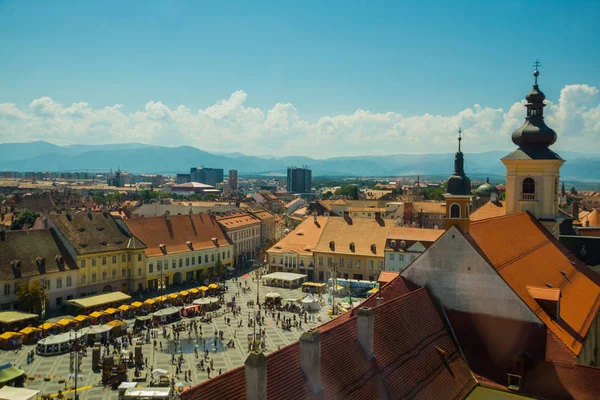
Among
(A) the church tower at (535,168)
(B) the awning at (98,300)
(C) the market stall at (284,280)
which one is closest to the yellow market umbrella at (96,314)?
(B) the awning at (98,300)

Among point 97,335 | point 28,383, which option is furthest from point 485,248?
point 97,335

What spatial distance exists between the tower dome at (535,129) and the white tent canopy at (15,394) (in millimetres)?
40948

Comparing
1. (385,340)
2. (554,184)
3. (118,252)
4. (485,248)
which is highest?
(554,184)

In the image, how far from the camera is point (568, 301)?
3016 centimetres

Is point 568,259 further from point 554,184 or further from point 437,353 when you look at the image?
point 437,353

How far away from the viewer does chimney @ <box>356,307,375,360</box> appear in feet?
65.9

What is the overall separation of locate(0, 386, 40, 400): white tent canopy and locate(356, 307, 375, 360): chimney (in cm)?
2353

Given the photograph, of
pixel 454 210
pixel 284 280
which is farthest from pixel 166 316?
pixel 454 210

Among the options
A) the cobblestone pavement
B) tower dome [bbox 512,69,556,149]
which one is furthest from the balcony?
the cobblestone pavement

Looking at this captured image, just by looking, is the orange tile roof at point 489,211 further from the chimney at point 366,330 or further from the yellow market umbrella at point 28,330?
the yellow market umbrella at point 28,330

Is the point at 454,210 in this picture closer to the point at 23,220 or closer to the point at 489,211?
the point at 489,211

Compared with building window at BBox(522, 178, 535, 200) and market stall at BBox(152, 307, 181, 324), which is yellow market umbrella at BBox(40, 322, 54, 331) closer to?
market stall at BBox(152, 307, 181, 324)

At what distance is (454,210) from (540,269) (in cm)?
788

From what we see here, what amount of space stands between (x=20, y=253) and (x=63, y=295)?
672 centimetres
